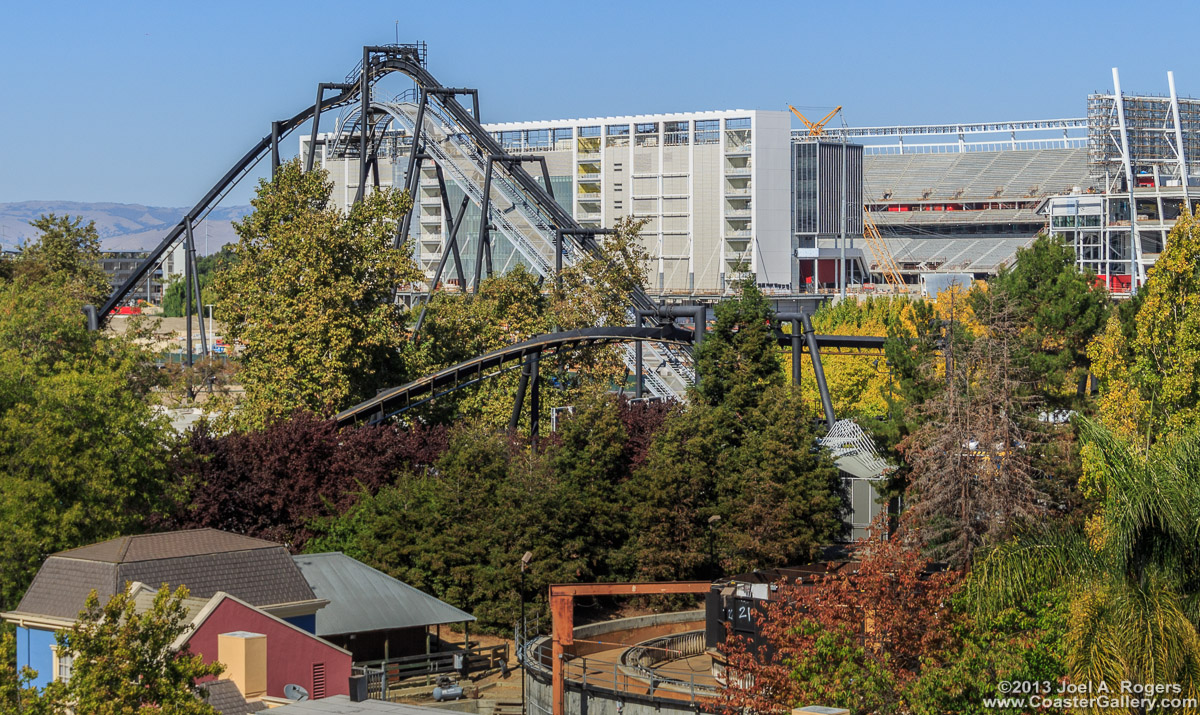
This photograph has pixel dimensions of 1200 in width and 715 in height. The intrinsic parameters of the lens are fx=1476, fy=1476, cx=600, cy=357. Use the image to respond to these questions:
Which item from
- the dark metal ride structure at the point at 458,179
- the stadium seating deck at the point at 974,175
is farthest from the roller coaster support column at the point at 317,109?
the stadium seating deck at the point at 974,175

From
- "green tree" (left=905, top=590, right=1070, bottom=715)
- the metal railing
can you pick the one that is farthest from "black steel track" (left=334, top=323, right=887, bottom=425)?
"green tree" (left=905, top=590, right=1070, bottom=715)

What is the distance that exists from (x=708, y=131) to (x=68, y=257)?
64.2 metres

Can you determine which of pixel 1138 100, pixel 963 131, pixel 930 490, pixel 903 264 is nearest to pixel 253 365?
pixel 930 490

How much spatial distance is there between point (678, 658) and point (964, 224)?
141112mm

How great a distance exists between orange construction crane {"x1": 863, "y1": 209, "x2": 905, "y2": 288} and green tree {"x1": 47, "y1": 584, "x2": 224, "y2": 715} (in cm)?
13620

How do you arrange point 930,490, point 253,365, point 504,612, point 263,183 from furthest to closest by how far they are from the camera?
point 263,183 < point 253,365 < point 504,612 < point 930,490

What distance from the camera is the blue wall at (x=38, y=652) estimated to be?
27125 mm

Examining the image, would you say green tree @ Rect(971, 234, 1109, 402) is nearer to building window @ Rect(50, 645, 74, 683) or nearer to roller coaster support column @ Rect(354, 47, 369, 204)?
roller coaster support column @ Rect(354, 47, 369, 204)

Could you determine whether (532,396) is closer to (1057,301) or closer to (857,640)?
(1057,301)

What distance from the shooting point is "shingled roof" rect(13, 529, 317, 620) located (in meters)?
27.9

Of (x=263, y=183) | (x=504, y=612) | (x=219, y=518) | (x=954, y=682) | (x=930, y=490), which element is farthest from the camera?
(x=263, y=183)

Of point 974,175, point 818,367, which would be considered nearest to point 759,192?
point 974,175

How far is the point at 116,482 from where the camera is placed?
3791 cm

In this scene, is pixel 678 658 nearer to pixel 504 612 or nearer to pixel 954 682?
pixel 504 612
